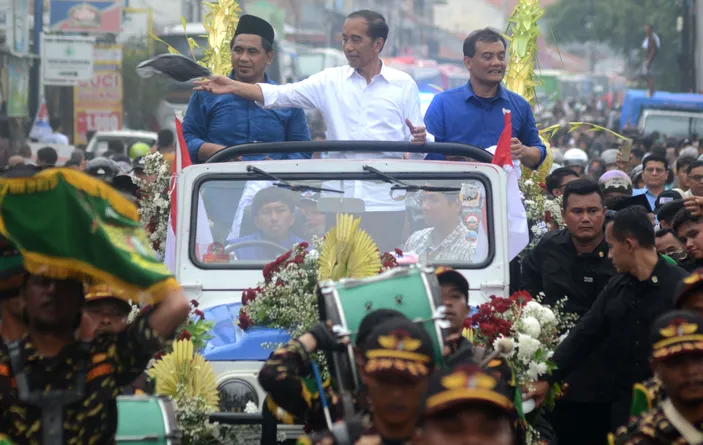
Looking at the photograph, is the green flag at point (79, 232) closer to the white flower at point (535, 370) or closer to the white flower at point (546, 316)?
the white flower at point (535, 370)

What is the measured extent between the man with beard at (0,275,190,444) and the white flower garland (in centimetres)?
377

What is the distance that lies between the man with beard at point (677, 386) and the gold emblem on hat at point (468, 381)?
862mm

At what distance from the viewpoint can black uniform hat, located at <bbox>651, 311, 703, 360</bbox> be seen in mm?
4227

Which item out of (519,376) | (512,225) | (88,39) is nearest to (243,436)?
(519,376)

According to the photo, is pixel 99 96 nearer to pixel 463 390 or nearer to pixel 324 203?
pixel 324 203

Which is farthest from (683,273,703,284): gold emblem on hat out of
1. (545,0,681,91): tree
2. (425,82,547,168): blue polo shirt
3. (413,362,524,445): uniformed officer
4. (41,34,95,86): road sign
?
(545,0,681,91): tree

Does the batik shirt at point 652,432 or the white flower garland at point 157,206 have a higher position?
the white flower garland at point 157,206

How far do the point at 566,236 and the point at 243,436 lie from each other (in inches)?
91.3

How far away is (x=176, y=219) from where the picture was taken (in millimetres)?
7145

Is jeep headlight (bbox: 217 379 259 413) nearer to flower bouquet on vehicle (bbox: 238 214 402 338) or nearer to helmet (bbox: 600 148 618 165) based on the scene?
flower bouquet on vehicle (bbox: 238 214 402 338)

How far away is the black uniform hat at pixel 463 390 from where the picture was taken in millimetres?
3492

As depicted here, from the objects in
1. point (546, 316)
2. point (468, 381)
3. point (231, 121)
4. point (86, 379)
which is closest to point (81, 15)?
point (231, 121)

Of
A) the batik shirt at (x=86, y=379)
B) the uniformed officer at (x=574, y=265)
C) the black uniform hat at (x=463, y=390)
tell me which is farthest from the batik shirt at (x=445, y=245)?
the black uniform hat at (x=463, y=390)

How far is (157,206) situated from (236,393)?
216 cm
